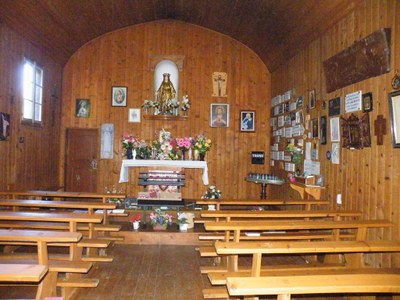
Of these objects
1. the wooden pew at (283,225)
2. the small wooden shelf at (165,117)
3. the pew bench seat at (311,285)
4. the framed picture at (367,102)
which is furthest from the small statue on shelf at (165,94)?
the pew bench seat at (311,285)

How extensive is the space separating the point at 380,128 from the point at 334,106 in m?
1.25

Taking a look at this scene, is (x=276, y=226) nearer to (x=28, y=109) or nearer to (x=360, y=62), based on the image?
(x=360, y=62)

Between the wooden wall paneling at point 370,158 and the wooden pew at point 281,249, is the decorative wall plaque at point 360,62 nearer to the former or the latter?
the wooden wall paneling at point 370,158

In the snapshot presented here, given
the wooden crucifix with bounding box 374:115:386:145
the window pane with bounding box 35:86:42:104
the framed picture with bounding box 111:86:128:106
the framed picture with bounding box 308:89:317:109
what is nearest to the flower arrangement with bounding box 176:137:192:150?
the framed picture with bounding box 111:86:128:106

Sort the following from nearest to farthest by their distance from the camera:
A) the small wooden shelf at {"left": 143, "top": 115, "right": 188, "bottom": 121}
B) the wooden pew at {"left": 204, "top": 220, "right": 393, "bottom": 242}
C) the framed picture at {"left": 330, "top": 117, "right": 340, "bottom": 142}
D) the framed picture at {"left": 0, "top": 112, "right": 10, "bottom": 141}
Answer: the wooden pew at {"left": 204, "top": 220, "right": 393, "bottom": 242}
the framed picture at {"left": 330, "top": 117, "right": 340, "bottom": 142}
the framed picture at {"left": 0, "top": 112, "right": 10, "bottom": 141}
the small wooden shelf at {"left": 143, "top": 115, "right": 188, "bottom": 121}

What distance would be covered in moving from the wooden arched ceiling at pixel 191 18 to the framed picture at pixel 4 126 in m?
1.51

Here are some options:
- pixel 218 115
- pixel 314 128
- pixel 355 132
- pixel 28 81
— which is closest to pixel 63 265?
pixel 355 132

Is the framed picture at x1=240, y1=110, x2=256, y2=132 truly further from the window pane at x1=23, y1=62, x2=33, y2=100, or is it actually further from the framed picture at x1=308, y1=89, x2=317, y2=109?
the window pane at x1=23, y1=62, x2=33, y2=100

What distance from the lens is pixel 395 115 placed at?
363 cm

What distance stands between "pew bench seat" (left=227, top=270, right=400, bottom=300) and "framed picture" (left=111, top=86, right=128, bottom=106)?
705 cm

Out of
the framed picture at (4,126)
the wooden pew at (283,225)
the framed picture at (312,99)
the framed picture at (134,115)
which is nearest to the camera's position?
the wooden pew at (283,225)

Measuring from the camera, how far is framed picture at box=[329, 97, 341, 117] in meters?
5.01

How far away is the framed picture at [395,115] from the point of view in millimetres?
3601

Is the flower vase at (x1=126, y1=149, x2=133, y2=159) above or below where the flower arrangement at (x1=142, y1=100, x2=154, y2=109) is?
below
